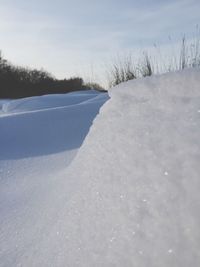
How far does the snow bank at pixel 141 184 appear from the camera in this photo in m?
0.54

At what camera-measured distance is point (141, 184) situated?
621 mm

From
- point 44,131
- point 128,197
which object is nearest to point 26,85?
point 44,131

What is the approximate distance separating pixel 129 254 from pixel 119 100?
374 millimetres

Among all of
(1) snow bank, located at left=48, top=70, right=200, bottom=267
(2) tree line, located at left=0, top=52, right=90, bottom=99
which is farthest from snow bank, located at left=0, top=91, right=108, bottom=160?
(2) tree line, located at left=0, top=52, right=90, bottom=99

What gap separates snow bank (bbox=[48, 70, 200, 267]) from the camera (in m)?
0.54

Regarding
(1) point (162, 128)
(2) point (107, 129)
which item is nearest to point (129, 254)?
(1) point (162, 128)

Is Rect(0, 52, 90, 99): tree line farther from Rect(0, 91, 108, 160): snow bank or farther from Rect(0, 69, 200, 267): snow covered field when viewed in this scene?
Rect(0, 69, 200, 267): snow covered field

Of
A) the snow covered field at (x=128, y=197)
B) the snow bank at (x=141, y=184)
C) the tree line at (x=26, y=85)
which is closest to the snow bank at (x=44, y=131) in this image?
the snow covered field at (x=128, y=197)

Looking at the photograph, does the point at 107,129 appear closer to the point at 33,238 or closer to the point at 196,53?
the point at 33,238

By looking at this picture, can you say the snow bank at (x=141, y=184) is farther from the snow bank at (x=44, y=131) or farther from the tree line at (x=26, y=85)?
the tree line at (x=26, y=85)

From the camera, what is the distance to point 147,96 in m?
0.79

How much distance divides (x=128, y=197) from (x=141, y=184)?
0.03 meters

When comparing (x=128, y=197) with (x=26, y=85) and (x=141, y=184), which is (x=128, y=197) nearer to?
(x=141, y=184)

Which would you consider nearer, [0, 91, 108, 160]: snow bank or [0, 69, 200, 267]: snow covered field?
[0, 69, 200, 267]: snow covered field
